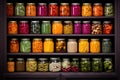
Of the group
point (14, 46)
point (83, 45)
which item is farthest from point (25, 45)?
point (83, 45)

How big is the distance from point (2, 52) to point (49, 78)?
1.89ft

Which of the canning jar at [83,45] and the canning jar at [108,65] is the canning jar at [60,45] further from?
the canning jar at [108,65]

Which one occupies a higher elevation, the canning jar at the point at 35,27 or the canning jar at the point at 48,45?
the canning jar at the point at 35,27

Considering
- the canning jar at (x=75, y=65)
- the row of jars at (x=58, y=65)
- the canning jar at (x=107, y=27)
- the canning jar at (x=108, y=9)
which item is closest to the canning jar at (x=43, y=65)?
the row of jars at (x=58, y=65)

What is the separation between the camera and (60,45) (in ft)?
10.7

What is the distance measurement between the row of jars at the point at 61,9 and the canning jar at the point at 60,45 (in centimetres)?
28

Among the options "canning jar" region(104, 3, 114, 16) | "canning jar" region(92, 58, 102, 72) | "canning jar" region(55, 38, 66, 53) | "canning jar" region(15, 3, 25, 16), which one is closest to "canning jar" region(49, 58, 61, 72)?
"canning jar" region(55, 38, 66, 53)

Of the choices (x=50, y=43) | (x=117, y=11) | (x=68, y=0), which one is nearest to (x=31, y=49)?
(x=50, y=43)

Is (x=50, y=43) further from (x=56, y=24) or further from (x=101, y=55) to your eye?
(x=101, y=55)

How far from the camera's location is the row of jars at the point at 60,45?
325 centimetres

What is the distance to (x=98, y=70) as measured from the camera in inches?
128

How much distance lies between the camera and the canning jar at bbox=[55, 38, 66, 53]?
10.7 ft

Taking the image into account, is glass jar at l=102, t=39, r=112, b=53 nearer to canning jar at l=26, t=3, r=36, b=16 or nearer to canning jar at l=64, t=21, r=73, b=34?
canning jar at l=64, t=21, r=73, b=34

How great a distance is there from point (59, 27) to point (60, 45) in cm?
20
